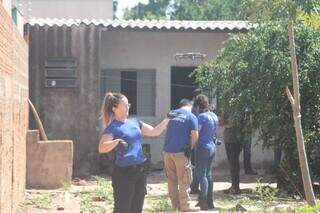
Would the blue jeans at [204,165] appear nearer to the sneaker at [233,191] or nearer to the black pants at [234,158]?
the black pants at [234,158]

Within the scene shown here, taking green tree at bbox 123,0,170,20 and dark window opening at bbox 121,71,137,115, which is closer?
dark window opening at bbox 121,71,137,115

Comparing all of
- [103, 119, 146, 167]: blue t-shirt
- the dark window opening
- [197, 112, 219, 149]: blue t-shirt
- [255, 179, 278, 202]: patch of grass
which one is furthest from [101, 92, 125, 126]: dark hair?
the dark window opening

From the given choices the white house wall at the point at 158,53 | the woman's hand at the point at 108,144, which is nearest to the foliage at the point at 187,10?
the white house wall at the point at 158,53

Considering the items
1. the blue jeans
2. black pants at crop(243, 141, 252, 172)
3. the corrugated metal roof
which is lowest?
black pants at crop(243, 141, 252, 172)

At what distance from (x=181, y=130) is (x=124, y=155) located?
9.64ft

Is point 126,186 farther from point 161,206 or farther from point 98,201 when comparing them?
point 98,201

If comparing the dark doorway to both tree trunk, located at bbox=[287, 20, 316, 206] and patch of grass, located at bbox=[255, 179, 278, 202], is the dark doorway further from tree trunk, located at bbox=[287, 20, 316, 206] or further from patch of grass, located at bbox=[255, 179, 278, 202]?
tree trunk, located at bbox=[287, 20, 316, 206]

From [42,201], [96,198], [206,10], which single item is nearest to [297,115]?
[96,198]

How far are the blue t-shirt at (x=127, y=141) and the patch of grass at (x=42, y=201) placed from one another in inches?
152

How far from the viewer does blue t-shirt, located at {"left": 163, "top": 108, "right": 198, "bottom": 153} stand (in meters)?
9.74

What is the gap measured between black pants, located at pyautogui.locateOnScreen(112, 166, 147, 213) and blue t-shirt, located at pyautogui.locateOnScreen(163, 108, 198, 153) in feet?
9.01

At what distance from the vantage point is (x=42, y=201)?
428 inches

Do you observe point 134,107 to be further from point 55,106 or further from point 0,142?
point 0,142

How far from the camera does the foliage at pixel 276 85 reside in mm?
11289
